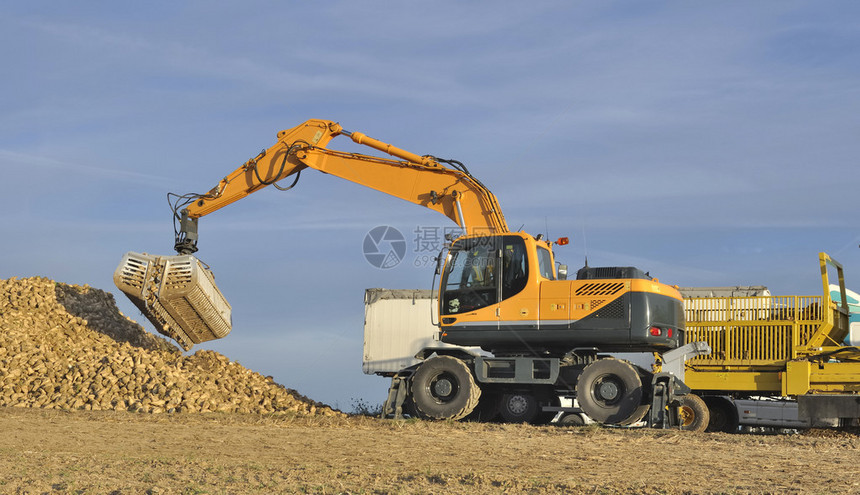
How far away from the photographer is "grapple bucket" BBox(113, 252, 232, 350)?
17969 mm

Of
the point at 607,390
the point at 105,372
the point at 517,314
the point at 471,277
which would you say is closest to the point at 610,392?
the point at 607,390

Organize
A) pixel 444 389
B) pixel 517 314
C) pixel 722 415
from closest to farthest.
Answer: pixel 517 314, pixel 444 389, pixel 722 415

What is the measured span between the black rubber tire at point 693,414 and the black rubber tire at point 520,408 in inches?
106

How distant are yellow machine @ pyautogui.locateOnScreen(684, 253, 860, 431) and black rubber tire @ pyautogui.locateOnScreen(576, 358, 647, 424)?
227 cm

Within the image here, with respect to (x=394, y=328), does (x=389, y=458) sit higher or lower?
lower

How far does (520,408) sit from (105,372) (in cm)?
816

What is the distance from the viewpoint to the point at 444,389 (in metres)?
15.8

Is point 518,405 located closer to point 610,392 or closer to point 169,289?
point 610,392

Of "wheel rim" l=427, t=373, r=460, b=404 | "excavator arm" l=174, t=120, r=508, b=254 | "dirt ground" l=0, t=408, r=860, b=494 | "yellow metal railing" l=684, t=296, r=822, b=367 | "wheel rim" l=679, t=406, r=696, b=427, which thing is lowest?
"dirt ground" l=0, t=408, r=860, b=494

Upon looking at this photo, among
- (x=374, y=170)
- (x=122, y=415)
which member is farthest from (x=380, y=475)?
(x=374, y=170)

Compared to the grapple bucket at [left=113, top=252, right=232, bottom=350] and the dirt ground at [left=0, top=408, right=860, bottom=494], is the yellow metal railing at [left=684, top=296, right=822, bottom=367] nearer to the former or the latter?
the dirt ground at [left=0, top=408, right=860, bottom=494]

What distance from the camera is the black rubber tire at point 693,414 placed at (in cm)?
1606

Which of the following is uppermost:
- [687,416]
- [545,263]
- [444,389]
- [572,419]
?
[545,263]

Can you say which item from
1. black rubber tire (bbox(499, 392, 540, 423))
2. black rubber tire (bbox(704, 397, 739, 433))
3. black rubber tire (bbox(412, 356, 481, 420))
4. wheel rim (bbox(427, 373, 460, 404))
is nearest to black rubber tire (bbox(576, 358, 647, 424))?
black rubber tire (bbox(499, 392, 540, 423))
